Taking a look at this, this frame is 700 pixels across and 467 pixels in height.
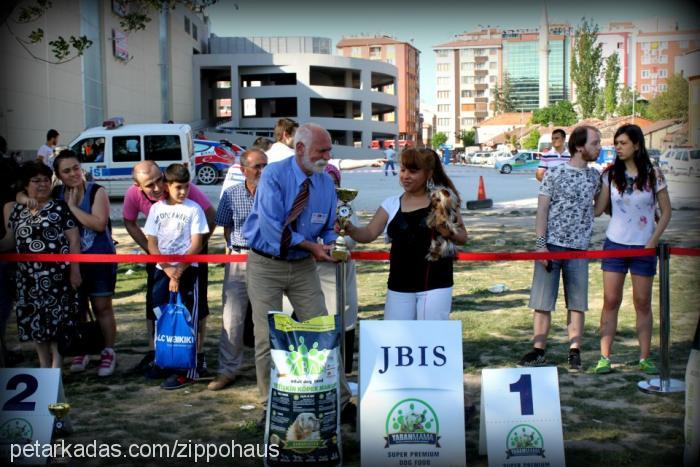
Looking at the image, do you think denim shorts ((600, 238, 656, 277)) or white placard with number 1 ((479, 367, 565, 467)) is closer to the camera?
white placard with number 1 ((479, 367, 565, 467))

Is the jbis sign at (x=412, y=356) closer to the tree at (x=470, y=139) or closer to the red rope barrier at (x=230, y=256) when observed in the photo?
the red rope barrier at (x=230, y=256)

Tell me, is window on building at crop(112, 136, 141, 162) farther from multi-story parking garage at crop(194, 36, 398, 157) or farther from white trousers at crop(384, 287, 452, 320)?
multi-story parking garage at crop(194, 36, 398, 157)

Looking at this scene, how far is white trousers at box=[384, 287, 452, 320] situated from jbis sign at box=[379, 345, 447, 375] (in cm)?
52

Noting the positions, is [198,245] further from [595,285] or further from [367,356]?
[595,285]

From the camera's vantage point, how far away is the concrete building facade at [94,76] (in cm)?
2464

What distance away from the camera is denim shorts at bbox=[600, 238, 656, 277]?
5898 millimetres

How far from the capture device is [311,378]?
433 centimetres

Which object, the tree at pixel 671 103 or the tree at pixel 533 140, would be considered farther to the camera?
the tree at pixel 533 140

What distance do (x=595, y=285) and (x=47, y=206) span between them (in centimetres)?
679

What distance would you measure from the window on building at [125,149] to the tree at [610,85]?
8300 centimetres

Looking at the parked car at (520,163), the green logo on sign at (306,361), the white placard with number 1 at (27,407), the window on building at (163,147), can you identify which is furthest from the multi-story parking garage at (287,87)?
the green logo on sign at (306,361)

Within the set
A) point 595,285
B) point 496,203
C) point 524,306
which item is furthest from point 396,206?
→ point 496,203

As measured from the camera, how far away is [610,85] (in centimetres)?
9600

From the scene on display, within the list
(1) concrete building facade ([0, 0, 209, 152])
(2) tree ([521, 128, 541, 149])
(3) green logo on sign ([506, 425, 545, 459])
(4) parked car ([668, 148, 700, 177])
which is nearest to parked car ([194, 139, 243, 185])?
(1) concrete building facade ([0, 0, 209, 152])
